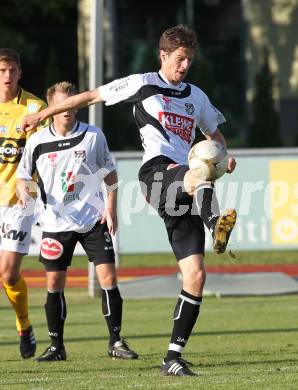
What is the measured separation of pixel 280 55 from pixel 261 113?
4.98m

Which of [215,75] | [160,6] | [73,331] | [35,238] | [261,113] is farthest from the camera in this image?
[160,6]

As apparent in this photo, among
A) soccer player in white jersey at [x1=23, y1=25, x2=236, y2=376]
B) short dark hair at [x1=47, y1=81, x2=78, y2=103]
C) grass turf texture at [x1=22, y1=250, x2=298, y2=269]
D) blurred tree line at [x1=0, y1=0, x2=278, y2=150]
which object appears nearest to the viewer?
soccer player in white jersey at [x1=23, y1=25, x2=236, y2=376]

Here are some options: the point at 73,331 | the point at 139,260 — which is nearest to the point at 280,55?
the point at 139,260

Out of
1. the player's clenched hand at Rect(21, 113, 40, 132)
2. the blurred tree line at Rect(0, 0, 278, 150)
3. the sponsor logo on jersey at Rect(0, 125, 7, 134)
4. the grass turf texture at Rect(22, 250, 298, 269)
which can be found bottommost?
the grass turf texture at Rect(22, 250, 298, 269)

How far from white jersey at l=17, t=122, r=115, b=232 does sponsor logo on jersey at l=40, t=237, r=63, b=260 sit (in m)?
0.10

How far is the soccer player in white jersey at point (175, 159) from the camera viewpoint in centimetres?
771

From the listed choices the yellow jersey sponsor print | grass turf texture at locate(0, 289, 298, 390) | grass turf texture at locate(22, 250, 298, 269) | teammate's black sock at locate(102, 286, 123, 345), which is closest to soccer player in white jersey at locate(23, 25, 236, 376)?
grass turf texture at locate(0, 289, 298, 390)

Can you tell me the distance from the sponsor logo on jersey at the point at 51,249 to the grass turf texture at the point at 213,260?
9083 millimetres

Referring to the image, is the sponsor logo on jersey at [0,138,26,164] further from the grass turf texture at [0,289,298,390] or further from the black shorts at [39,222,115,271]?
the grass turf texture at [0,289,298,390]

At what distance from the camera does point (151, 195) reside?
26.4ft

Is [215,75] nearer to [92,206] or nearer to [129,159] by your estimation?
[129,159]

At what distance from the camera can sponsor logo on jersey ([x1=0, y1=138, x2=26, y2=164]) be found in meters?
9.44

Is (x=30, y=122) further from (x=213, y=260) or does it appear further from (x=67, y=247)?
(x=213, y=260)

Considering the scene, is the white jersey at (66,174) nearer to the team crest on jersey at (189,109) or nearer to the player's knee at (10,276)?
the player's knee at (10,276)
